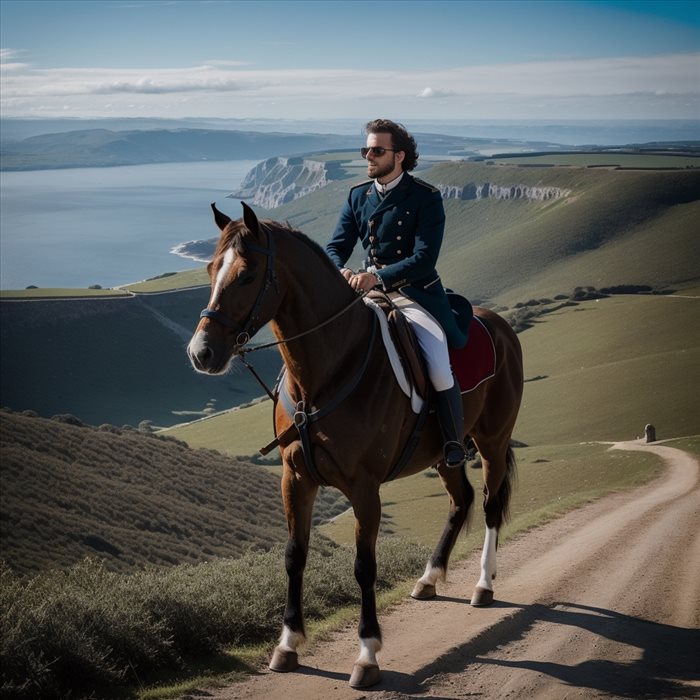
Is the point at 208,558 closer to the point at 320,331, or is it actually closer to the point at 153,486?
the point at 153,486

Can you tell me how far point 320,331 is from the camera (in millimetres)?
6648

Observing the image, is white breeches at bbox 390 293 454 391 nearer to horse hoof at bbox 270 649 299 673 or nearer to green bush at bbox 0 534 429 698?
horse hoof at bbox 270 649 299 673

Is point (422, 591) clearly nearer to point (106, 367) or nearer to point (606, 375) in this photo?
point (606, 375)

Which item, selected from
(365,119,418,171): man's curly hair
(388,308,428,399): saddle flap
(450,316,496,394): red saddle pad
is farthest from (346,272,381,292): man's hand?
(450,316,496,394): red saddle pad

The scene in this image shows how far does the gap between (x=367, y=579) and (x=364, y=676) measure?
0.71 m

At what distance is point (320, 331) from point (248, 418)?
284ft

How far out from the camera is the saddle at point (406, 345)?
7285 millimetres

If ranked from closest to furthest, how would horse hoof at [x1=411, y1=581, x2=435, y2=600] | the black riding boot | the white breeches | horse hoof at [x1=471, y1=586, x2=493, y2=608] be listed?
the white breeches, the black riding boot, horse hoof at [x1=471, y1=586, x2=493, y2=608], horse hoof at [x1=411, y1=581, x2=435, y2=600]

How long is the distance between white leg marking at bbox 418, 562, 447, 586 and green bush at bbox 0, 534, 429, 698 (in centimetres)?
76

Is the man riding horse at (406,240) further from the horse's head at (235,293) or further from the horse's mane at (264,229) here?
the horse's head at (235,293)

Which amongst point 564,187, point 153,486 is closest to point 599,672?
point 153,486

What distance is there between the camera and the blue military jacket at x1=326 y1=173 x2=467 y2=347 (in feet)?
23.9

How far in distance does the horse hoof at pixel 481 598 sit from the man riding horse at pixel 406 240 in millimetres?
1753

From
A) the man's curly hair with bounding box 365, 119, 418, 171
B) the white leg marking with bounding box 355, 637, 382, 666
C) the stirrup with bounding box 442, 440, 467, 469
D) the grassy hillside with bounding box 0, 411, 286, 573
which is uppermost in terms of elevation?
the man's curly hair with bounding box 365, 119, 418, 171
